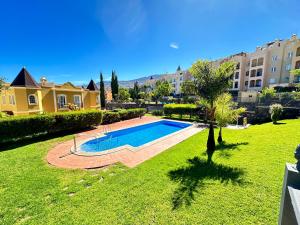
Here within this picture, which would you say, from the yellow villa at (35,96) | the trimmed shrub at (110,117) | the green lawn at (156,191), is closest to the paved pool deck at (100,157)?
the green lawn at (156,191)

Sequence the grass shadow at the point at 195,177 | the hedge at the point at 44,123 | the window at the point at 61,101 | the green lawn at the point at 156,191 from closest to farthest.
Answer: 1. the green lawn at the point at 156,191
2. the grass shadow at the point at 195,177
3. the hedge at the point at 44,123
4. the window at the point at 61,101

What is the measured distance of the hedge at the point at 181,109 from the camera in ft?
69.4

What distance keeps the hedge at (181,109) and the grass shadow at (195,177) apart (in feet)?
49.9

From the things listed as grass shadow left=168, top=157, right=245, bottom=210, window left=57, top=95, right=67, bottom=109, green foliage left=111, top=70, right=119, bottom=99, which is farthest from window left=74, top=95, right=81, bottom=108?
green foliage left=111, top=70, right=119, bottom=99

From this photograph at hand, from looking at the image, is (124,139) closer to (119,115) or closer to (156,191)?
(119,115)

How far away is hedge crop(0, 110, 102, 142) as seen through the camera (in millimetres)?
10156

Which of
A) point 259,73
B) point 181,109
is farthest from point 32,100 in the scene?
point 259,73

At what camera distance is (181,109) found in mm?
22016

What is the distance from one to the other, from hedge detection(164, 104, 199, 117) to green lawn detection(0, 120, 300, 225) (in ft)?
45.7

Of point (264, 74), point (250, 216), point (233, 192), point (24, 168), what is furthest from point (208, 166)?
point (264, 74)

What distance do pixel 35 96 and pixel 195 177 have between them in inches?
916

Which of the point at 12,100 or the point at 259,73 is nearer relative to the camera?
the point at 12,100

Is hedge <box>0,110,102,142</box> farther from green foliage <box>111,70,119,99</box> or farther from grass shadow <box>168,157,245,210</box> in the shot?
green foliage <box>111,70,119,99</box>

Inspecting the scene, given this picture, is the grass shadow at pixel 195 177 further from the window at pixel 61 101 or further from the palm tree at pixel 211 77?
the window at pixel 61 101
